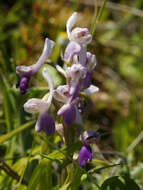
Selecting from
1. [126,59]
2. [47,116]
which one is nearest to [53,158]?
[47,116]

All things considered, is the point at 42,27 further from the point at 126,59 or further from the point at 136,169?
the point at 136,169

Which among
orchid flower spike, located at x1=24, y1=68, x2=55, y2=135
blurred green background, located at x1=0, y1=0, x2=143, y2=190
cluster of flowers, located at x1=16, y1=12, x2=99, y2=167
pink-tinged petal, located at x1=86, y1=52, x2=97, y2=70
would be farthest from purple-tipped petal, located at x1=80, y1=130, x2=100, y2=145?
blurred green background, located at x1=0, y1=0, x2=143, y2=190

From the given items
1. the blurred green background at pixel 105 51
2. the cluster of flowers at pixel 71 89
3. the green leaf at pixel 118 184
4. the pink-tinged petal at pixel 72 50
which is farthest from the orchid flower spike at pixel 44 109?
the blurred green background at pixel 105 51

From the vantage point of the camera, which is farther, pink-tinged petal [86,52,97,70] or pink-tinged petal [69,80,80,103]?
pink-tinged petal [86,52,97,70]

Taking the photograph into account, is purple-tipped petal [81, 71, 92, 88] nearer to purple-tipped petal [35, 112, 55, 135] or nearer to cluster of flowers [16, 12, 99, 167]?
cluster of flowers [16, 12, 99, 167]

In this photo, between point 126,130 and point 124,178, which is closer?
point 124,178

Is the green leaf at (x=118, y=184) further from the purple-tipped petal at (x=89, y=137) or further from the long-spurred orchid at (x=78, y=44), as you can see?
the long-spurred orchid at (x=78, y=44)

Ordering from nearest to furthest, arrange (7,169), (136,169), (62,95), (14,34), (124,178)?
(62,95), (124,178), (7,169), (136,169), (14,34)

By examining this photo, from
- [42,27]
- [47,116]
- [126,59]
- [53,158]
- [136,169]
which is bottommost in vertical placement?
[126,59]

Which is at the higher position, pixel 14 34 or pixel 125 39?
pixel 14 34
